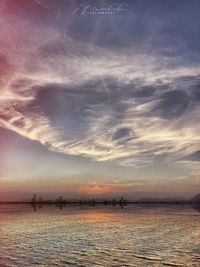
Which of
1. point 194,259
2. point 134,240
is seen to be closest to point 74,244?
point 134,240

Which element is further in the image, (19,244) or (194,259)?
(19,244)

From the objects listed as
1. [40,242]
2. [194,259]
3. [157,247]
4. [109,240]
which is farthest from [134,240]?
Result: [194,259]

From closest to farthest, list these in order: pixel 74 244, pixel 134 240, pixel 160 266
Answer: pixel 160 266 < pixel 74 244 < pixel 134 240

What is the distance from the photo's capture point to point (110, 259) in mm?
38062

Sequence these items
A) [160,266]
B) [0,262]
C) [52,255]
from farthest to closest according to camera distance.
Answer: [52,255] → [0,262] → [160,266]

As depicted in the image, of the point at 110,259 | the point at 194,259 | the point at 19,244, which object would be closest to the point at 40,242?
the point at 19,244

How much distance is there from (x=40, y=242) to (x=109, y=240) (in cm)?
1035

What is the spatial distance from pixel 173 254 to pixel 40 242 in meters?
20.6

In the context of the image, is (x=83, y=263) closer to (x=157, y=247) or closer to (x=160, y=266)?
(x=160, y=266)

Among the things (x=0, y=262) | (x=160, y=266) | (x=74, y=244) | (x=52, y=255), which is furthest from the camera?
(x=74, y=244)

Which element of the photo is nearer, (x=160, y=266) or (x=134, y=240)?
(x=160, y=266)

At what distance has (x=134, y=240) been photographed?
2165 inches

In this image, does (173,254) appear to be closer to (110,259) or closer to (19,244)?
(110,259)

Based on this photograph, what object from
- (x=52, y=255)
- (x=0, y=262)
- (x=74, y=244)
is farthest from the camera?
(x=74, y=244)
